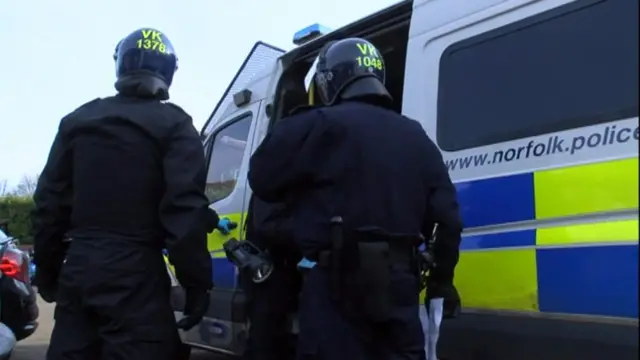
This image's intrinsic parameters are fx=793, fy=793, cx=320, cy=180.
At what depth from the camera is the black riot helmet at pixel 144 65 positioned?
3.01 m

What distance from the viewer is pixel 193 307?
2.94m

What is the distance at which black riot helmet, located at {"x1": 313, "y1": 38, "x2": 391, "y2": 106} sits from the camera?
2715 millimetres

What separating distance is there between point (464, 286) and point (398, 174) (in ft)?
2.49

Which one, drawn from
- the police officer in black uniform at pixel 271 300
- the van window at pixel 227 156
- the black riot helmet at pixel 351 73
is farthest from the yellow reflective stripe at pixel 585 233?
the van window at pixel 227 156

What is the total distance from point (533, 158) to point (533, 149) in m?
0.03

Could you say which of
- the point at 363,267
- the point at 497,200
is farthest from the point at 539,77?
the point at 363,267

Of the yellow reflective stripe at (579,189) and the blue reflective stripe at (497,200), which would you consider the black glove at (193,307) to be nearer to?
the blue reflective stripe at (497,200)

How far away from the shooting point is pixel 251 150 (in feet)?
15.8

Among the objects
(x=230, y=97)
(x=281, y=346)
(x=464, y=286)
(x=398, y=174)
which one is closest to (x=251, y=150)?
(x=230, y=97)

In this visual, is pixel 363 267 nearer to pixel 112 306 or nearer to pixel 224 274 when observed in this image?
pixel 112 306

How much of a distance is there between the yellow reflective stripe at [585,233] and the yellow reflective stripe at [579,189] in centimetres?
5

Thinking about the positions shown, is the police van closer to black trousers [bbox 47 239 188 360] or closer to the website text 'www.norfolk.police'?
the website text 'www.norfolk.police'

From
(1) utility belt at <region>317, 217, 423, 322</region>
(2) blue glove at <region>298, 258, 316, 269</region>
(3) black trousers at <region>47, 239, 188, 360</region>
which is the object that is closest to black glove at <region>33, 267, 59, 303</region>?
(3) black trousers at <region>47, 239, 188, 360</region>

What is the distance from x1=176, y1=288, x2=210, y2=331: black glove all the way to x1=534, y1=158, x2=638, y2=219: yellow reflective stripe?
4.11 ft
